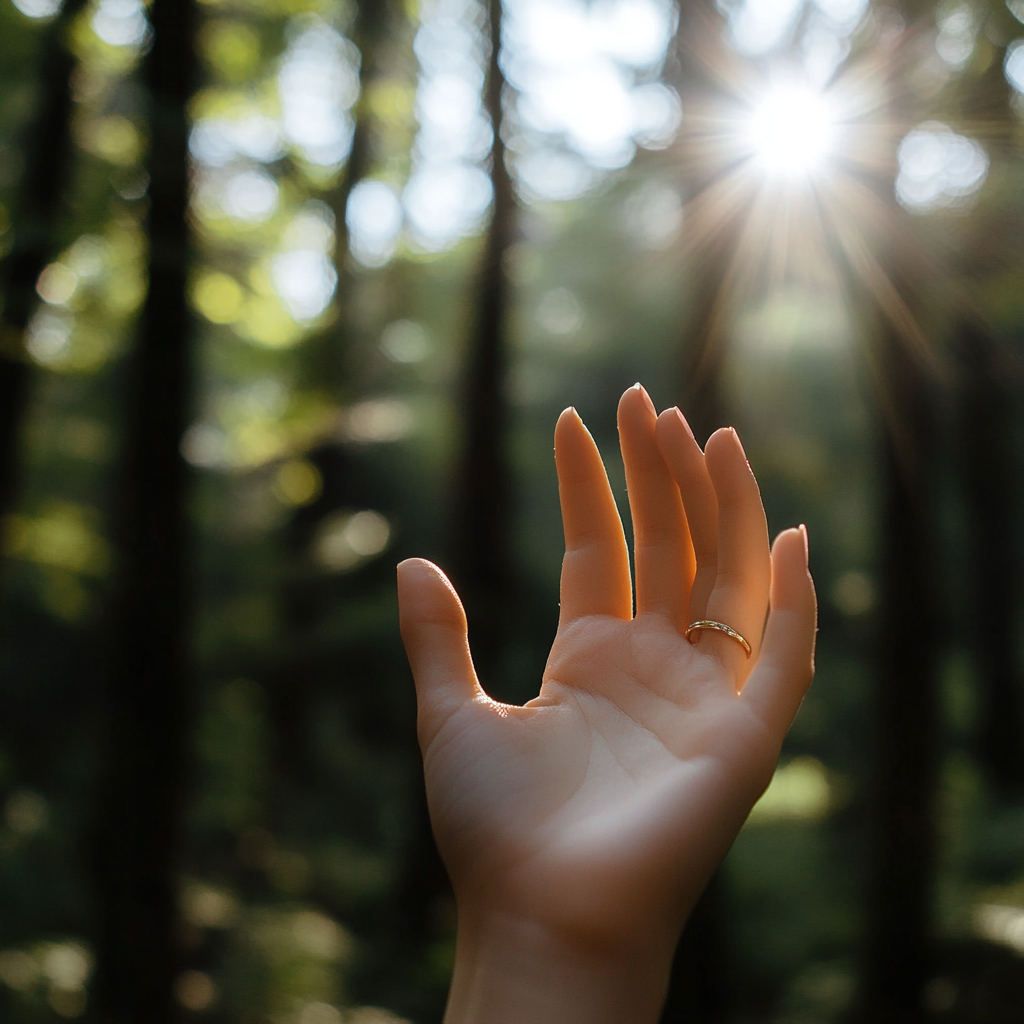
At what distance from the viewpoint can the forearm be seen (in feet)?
3.33

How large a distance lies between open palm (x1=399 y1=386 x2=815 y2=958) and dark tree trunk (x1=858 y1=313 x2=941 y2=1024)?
3274 mm

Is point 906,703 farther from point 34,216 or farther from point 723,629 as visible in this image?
point 34,216

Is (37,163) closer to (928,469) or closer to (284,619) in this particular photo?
(284,619)

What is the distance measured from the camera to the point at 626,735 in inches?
49.4

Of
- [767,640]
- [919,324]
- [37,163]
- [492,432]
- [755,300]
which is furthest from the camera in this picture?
[755,300]

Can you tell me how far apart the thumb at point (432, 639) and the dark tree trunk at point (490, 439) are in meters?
4.03

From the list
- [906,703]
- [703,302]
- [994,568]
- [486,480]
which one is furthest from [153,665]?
[994,568]

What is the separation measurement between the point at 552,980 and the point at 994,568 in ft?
30.3

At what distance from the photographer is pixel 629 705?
1290mm

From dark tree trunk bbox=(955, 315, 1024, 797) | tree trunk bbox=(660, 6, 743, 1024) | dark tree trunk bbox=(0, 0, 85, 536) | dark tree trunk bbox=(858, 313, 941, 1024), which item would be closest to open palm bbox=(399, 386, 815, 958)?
dark tree trunk bbox=(0, 0, 85, 536)

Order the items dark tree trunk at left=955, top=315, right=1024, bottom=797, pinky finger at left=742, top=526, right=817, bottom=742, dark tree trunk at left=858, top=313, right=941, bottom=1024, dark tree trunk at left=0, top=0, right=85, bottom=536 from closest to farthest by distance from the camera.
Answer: pinky finger at left=742, top=526, right=817, bottom=742
dark tree trunk at left=0, top=0, right=85, bottom=536
dark tree trunk at left=858, top=313, right=941, bottom=1024
dark tree trunk at left=955, top=315, right=1024, bottom=797

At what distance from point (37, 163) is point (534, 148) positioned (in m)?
3.16

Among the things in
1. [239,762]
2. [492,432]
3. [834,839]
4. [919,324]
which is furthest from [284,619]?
[919,324]

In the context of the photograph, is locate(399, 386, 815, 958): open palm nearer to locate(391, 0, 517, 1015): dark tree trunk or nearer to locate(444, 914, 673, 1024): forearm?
locate(444, 914, 673, 1024): forearm
